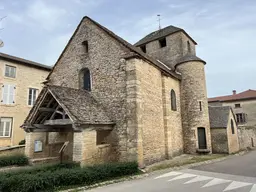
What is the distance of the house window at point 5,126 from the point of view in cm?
1817

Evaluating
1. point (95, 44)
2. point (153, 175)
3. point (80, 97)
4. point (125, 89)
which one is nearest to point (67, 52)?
point (95, 44)

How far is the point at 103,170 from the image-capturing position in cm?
786

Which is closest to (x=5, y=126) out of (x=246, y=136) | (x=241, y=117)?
(x=246, y=136)

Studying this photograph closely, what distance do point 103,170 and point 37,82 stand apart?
1653cm

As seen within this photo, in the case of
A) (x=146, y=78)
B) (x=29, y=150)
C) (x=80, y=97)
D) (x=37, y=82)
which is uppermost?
(x=37, y=82)

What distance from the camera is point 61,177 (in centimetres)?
694

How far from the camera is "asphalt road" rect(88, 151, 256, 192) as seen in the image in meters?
6.82

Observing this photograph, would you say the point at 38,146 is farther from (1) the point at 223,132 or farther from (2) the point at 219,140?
(1) the point at 223,132

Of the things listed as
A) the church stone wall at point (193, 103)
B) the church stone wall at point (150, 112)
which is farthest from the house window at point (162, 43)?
the church stone wall at point (150, 112)

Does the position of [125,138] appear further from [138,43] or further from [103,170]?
[138,43]

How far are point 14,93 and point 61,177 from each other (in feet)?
50.3

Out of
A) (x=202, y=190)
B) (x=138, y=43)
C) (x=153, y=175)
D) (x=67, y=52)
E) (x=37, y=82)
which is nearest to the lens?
(x=202, y=190)

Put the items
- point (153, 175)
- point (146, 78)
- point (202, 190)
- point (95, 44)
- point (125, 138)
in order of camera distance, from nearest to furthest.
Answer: point (202, 190) → point (153, 175) → point (125, 138) → point (146, 78) → point (95, 44)

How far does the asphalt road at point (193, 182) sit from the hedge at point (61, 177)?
2.14 ft
